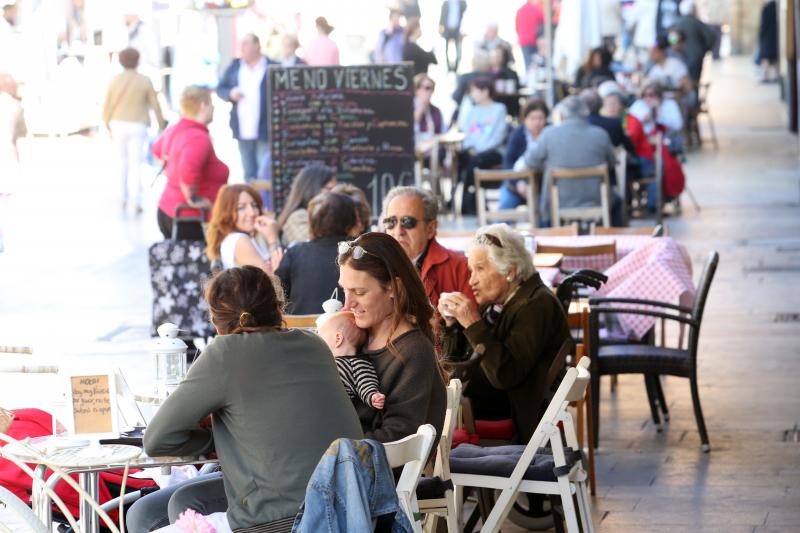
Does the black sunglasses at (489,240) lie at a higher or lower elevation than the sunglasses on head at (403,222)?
lower

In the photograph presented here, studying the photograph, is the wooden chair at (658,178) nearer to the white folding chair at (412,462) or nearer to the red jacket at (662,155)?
the red jacket at (662,155)

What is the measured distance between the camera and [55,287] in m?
11.4

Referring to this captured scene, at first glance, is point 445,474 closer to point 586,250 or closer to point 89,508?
point 89,508

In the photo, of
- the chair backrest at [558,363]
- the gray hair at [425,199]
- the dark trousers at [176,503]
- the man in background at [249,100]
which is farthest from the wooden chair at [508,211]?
the dark trousers at [176,503]

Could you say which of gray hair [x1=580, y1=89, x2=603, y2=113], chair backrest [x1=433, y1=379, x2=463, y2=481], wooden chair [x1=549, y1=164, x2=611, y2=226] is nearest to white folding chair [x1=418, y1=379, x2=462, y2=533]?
chair backrest [x1=433, y1=379, x2=463, y2=481]

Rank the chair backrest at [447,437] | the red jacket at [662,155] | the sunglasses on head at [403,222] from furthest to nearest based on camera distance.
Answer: the red jacket at [662,155] → the sunglasses on head at [403,222] → the chair backrest at [447,437]

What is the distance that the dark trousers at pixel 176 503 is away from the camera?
3912mm

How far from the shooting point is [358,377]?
414cm

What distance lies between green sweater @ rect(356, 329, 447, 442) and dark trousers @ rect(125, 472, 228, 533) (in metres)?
0.45

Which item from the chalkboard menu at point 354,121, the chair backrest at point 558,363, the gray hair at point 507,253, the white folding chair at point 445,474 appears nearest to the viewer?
the white folding chair at point 445,474

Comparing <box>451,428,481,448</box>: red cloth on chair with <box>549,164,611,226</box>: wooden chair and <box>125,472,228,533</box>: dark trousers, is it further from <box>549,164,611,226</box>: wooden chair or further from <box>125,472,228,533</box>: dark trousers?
<box>549,164,611,226</box>: wooden chair

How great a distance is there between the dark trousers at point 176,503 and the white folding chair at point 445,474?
0.62 m

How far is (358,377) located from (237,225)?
11.3 feet

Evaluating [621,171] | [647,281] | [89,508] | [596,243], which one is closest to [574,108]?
[621,171]
